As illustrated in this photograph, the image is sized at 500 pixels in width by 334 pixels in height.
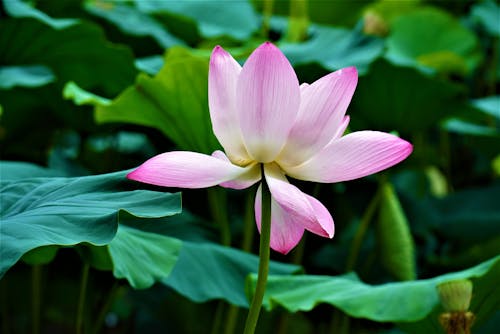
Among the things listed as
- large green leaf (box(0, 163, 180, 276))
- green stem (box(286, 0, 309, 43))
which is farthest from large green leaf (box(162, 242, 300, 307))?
green stem (box(286, 0, 309, 43))

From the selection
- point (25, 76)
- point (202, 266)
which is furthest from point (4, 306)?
point (202, 266)

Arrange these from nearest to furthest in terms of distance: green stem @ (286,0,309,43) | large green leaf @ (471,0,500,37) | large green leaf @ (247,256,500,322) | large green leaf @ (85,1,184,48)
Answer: large green leaf @ (247,256,500,322), large green leaf @ (85,1,184,48), green stem @ (286,0,309,43), large green leaf @ (471,0,500,37)

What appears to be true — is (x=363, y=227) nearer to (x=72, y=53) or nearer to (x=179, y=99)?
(x=179, y=99)

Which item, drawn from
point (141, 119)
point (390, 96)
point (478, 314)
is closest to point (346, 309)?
point (478, 314)

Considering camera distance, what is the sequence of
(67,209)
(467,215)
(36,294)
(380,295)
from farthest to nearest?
(467,215), (36,294), (380,295), (67,209)

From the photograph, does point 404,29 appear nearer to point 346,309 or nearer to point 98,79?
point 98,79

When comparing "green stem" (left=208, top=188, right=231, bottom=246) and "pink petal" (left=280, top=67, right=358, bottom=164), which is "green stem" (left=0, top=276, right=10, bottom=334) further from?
"pink petal" (left=280, top=67, right=358, bottom=164)

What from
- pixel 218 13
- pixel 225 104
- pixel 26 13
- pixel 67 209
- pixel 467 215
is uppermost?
pixel 225 104
